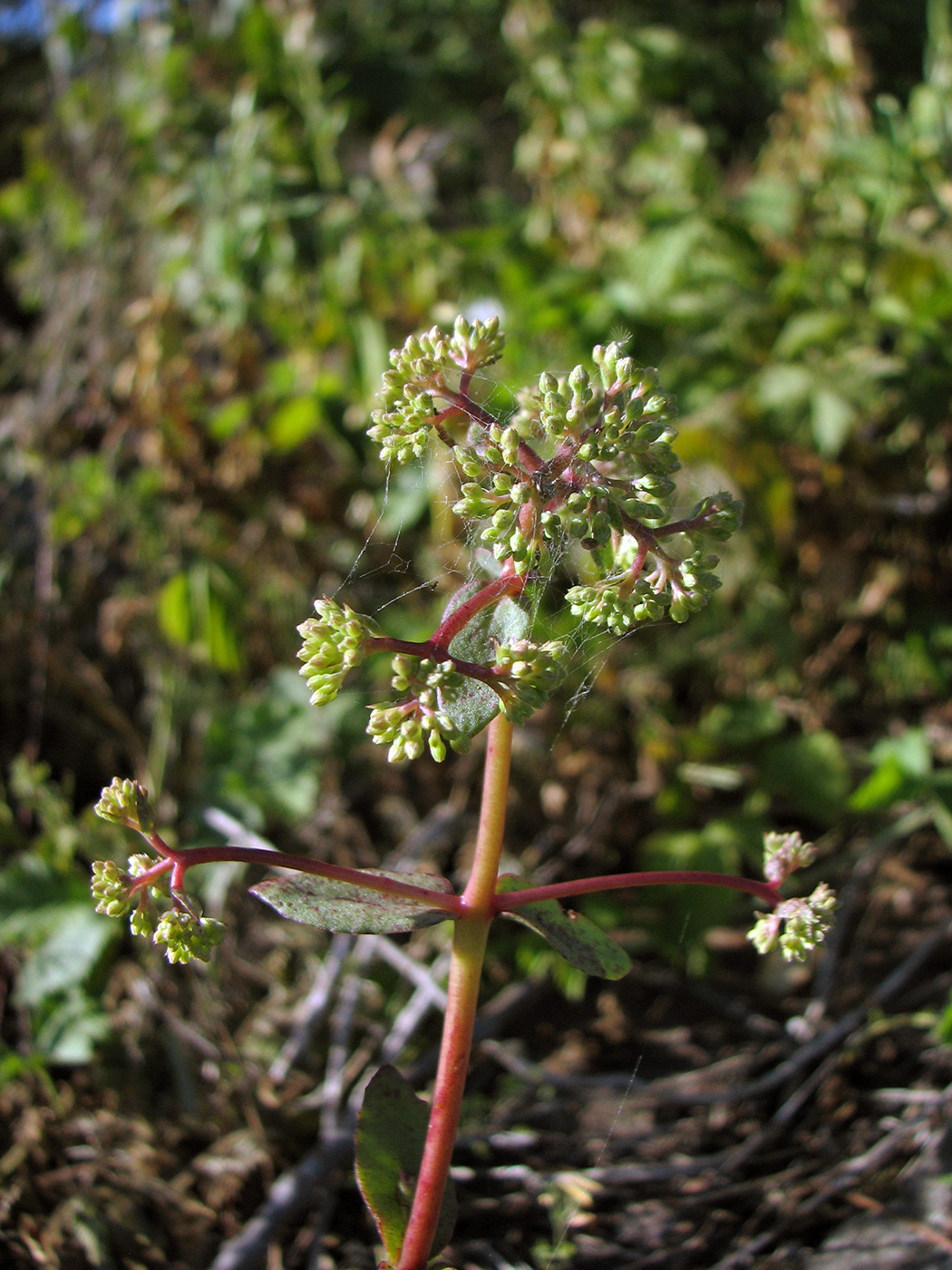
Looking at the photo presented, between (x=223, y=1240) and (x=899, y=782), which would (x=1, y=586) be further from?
(x=899, y=782)

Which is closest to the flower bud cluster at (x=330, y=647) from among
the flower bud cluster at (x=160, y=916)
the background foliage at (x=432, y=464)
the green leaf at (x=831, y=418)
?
the flower bud cluster at (x=160, y=916)

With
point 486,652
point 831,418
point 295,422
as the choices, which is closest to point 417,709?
point 486,652

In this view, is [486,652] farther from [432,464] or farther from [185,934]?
[432,464]

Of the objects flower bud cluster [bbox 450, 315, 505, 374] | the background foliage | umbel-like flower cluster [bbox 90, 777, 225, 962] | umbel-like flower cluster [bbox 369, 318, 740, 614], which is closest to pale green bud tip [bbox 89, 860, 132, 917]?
umbel-like flower cluster [bbox 90, 777, 225, 962]

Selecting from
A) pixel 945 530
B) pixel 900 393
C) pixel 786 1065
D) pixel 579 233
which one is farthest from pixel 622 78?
pixel 786 1065

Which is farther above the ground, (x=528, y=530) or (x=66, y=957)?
(x=528, y=530)

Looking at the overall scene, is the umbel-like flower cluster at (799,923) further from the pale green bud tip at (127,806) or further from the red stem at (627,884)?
the pale green bud tip at (127,806)

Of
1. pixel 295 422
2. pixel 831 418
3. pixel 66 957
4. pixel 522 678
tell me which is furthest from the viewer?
pixel 295 422

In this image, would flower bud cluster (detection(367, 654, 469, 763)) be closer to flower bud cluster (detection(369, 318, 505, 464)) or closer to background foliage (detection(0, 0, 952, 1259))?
flower bud cluster (detection(369, 318, 505, 464))
